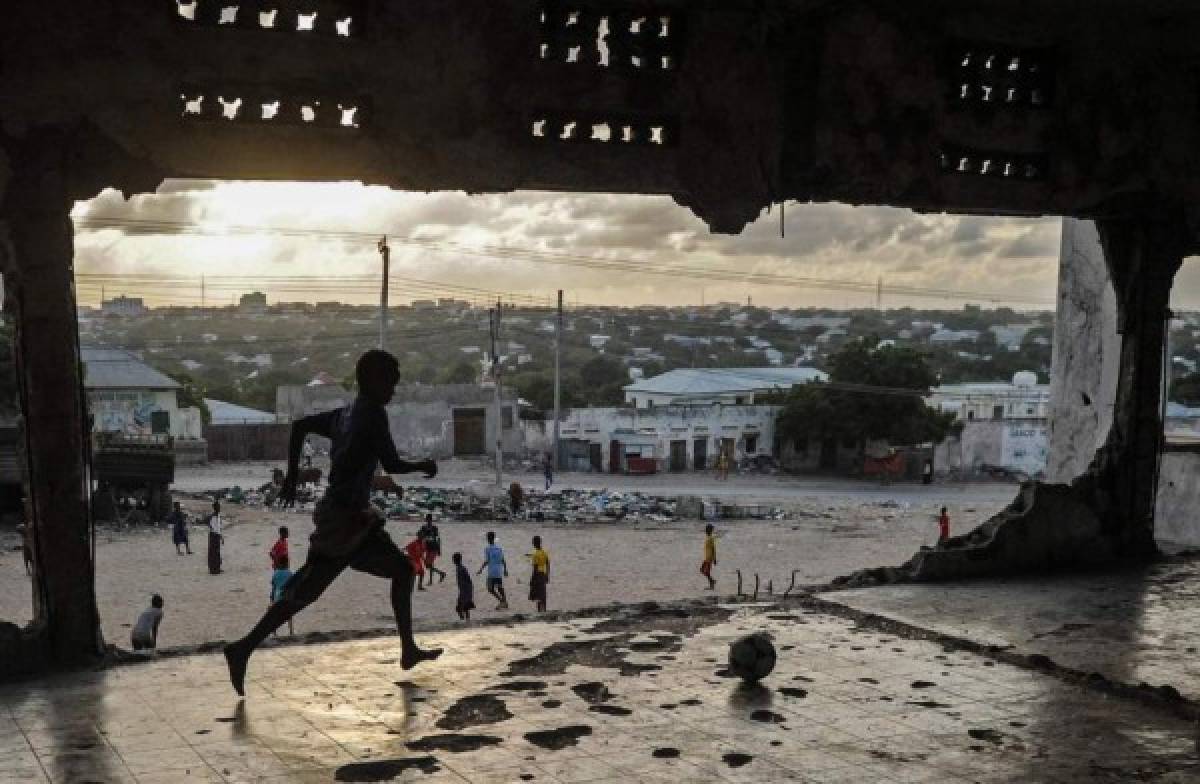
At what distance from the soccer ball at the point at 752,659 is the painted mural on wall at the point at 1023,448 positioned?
44.0 meters

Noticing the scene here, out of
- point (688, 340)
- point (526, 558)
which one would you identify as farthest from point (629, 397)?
point (688, 340)

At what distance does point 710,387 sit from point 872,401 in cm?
1185

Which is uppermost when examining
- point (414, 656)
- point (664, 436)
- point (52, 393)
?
point (52, 393)

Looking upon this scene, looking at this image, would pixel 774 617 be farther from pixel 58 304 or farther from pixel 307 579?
pixel 58 304

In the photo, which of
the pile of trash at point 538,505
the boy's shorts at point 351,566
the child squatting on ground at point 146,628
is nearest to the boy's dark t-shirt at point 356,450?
the boy's shorts at point 351,566

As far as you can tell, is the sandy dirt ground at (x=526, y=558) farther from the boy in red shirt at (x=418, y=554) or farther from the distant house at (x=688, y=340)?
the distant house at (x=688, y=340)

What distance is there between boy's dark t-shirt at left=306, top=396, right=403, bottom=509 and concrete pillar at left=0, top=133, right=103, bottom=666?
1.85 meters

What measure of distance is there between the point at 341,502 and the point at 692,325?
122943mm

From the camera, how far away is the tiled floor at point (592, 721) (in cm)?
538

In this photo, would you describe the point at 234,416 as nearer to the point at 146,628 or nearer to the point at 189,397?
the point at 189,397

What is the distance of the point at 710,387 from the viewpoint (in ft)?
189

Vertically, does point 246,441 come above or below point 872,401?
below

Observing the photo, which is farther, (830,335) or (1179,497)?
(830,335)

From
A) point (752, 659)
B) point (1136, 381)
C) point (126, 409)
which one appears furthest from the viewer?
point (126, 409)
